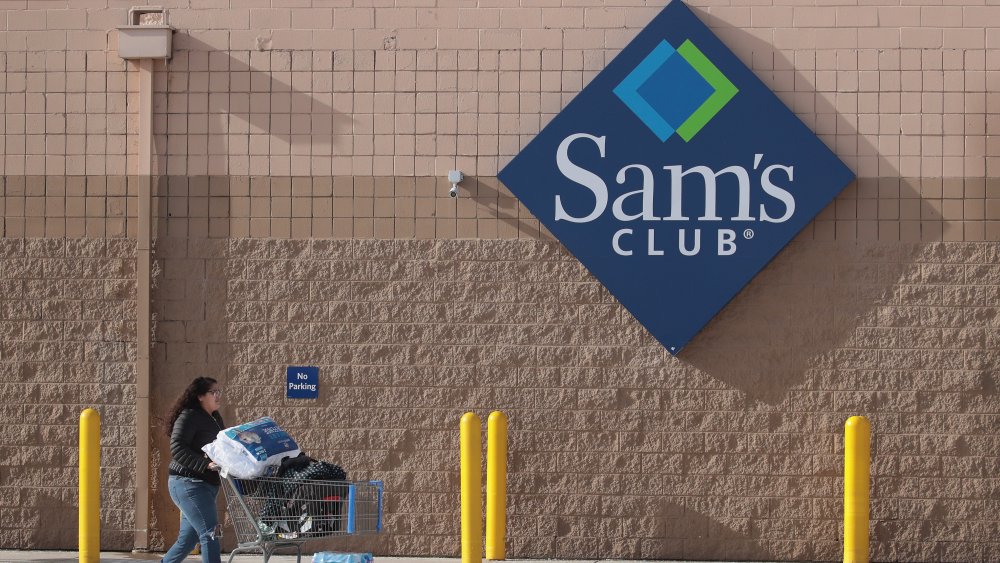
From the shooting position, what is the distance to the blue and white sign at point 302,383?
10.1 metres

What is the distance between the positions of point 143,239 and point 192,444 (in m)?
2.53

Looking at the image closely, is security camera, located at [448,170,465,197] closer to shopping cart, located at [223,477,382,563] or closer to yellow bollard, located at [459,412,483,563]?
yellow bollard, located at [459,412,483,563]

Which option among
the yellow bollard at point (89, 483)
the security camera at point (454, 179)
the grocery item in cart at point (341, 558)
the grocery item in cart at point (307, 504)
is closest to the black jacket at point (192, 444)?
the grocery item in cart at point (307, 504)

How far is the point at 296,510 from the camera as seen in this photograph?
25.3 feet

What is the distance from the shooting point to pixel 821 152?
9.81 metres

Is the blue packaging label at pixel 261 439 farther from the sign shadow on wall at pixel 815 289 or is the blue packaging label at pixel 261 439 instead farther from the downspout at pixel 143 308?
the sign shadow on wall at pixel 815 289

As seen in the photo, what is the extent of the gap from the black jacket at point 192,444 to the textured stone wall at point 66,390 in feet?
6.99

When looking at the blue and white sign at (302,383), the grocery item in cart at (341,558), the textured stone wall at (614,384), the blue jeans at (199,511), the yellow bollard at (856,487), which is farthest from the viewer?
the blue and white sign at (302,383)

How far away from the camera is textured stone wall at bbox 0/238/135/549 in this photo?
10266 mm

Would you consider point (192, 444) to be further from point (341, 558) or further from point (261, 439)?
point (341, 558)

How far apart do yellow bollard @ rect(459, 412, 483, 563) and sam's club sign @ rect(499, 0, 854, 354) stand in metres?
1.71

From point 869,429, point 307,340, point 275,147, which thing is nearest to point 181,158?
point 275,147

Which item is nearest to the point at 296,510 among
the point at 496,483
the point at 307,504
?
the point at 307,504

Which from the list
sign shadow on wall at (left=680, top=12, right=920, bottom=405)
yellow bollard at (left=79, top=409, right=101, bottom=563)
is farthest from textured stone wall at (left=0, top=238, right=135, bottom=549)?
sign shadow on wall at (left=680, top=12, right=920, bottom=405)
